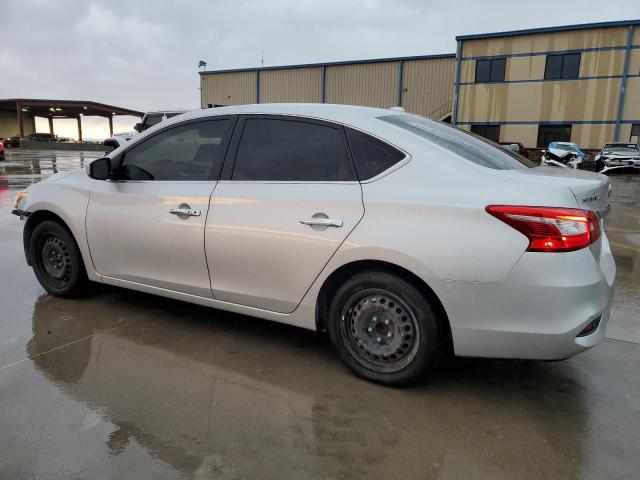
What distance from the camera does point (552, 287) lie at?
236 centimetres

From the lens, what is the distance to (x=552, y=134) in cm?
3070

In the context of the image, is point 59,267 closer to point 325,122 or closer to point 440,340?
point 325,122

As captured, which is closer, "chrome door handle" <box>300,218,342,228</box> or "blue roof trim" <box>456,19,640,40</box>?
A: "chrome door handle" <box>300,218,342,228</box>

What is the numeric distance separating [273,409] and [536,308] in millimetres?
1421

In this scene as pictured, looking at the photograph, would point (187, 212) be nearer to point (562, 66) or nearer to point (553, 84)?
point (553, 84)

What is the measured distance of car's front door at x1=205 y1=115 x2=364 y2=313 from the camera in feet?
9.44

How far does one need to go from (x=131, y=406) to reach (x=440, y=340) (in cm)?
168

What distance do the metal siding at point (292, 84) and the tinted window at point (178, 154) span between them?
1429 inches

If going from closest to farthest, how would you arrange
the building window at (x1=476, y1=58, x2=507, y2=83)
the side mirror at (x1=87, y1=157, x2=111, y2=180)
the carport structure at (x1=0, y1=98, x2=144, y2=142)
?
the side mirror at (x1=87, y1=157, x2=111, y2=180)
the building window at (x1=476, y1=58, x2=507, y2=83)
the carport structure at (x1=0, y1=98, x2=144, y2=142)

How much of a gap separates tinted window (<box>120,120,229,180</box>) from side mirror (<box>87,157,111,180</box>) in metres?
0.11

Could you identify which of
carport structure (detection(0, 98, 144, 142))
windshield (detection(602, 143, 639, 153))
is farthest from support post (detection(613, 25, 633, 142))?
carport structure (detection(0, 98, 144, 142))

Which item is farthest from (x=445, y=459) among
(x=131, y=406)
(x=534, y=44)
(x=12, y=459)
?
(x=534, y=44)

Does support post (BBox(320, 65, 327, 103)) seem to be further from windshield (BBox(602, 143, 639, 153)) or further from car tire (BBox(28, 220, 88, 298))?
car tire (BBox(28, 220, 88, 298))

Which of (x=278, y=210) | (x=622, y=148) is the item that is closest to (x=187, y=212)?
(x=278, y=210)
